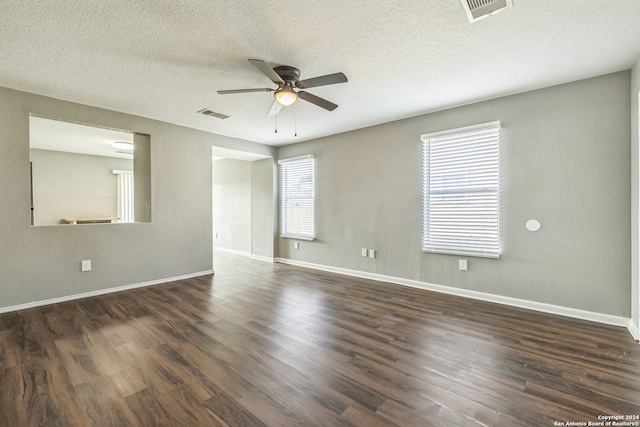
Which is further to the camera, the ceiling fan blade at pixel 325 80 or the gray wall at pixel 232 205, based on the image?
the gray wall at pixel 232 205

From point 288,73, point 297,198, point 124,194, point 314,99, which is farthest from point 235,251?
point 288,73

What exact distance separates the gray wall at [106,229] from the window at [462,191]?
3631mm

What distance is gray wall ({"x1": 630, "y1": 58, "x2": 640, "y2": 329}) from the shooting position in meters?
2.50

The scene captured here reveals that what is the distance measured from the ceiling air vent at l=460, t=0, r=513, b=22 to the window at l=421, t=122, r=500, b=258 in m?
1.75

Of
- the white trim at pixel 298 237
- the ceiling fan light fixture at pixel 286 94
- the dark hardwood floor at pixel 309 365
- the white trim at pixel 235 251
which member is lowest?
the dark hardwood floor at pixel 309 365

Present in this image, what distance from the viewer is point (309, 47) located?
235 cm

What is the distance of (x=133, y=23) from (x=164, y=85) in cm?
109

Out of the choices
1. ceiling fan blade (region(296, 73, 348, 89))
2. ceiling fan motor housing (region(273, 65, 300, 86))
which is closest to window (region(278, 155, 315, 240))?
ceiling fan motor housing (region(273, 65, 300, 86))

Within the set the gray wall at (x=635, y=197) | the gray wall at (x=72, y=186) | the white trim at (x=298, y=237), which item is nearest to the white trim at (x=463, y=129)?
the gray wall at (x=635, y=197)

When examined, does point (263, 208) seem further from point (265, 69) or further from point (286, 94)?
point (265, 69)

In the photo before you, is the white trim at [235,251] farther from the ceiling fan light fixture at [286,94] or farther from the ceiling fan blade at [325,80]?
the ceiling fan blade at [325,80]

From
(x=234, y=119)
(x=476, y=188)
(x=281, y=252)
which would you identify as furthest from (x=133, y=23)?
(x=281, y=252)

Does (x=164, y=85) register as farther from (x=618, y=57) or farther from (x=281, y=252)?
→ (x=618, y=57)

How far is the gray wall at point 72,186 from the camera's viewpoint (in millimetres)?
6188
